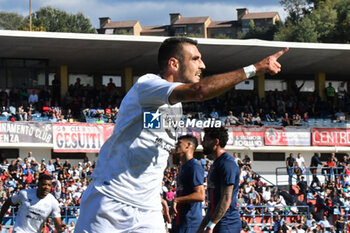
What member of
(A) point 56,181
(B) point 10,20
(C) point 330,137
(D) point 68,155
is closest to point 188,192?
(A) point 56,181

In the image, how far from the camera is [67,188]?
21938mm

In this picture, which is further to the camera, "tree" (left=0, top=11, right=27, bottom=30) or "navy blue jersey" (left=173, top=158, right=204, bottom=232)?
"tree" (left=0, top=11, right=27, bottom=30)

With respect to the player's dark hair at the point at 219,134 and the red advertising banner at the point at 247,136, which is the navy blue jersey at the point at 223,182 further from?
the red advertising banner at the point at 247,136

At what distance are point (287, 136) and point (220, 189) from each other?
24677 mm

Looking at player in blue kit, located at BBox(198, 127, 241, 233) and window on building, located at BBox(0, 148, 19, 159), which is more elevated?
player in blue kit, located at BBox(198, 127, 241, 233)

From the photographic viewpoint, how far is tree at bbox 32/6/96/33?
10581cm

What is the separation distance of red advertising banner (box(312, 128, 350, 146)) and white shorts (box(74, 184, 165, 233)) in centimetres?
2804

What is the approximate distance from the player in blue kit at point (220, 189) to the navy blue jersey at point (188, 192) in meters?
0.76

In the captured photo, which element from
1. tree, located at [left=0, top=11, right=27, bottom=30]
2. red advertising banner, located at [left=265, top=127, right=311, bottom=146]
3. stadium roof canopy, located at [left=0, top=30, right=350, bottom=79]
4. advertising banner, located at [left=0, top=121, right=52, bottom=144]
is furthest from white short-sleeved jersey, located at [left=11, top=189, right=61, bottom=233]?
Answer: tree, located at [left=0, top=11, right=27, bottom=30]

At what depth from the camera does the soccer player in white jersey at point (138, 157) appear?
13.7 feet

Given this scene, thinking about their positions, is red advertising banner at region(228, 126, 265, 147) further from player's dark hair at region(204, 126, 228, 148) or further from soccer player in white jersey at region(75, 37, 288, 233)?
soccer player in white jersey at region(75, 37, 288, 233)

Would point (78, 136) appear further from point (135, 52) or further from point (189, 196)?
point (189, 196)

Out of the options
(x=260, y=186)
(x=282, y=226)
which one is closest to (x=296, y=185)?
(x=260, y=186)

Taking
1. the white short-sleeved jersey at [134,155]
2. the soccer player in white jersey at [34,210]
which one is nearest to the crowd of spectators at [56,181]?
the soccer player in white jersey at [34,210]
